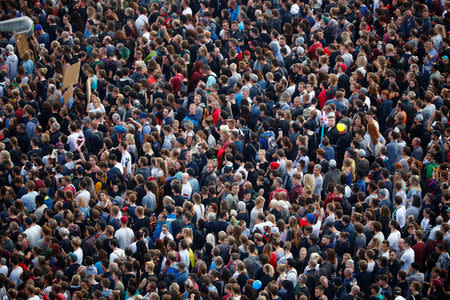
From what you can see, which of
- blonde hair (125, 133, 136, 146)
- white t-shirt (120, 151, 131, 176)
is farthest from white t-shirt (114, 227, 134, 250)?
blonde hair (125, 133, 136, 146)

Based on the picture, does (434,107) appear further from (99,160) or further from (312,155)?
(99,160)

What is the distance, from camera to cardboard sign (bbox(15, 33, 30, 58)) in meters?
22.2

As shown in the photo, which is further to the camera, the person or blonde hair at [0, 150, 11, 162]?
blonde hair at [0, 150, 11, 162]

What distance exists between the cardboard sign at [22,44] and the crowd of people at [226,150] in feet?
0.32

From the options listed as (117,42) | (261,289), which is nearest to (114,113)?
(117,42)

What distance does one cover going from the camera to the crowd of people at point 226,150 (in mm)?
16391

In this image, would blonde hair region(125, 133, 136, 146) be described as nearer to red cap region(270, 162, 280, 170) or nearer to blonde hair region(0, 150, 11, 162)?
blonde hair region(0, 150, 11, 162)

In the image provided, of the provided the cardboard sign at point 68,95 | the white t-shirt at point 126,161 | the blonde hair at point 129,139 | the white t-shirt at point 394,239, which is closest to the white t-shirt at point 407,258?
the white t-shirt at point 394,239

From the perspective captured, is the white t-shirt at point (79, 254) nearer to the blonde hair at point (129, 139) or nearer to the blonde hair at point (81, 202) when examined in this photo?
the blonde hair at point (81, 202)

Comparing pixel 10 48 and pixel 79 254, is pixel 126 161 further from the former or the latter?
pixel 10 48

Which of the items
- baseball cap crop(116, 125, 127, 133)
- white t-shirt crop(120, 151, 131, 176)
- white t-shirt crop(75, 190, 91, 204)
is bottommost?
white t-shirt crop(75, 190, 91, 204)

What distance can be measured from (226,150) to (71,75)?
467cm

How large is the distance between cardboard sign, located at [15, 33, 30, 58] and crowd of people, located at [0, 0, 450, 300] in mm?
98

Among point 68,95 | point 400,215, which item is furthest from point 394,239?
point 68,95
